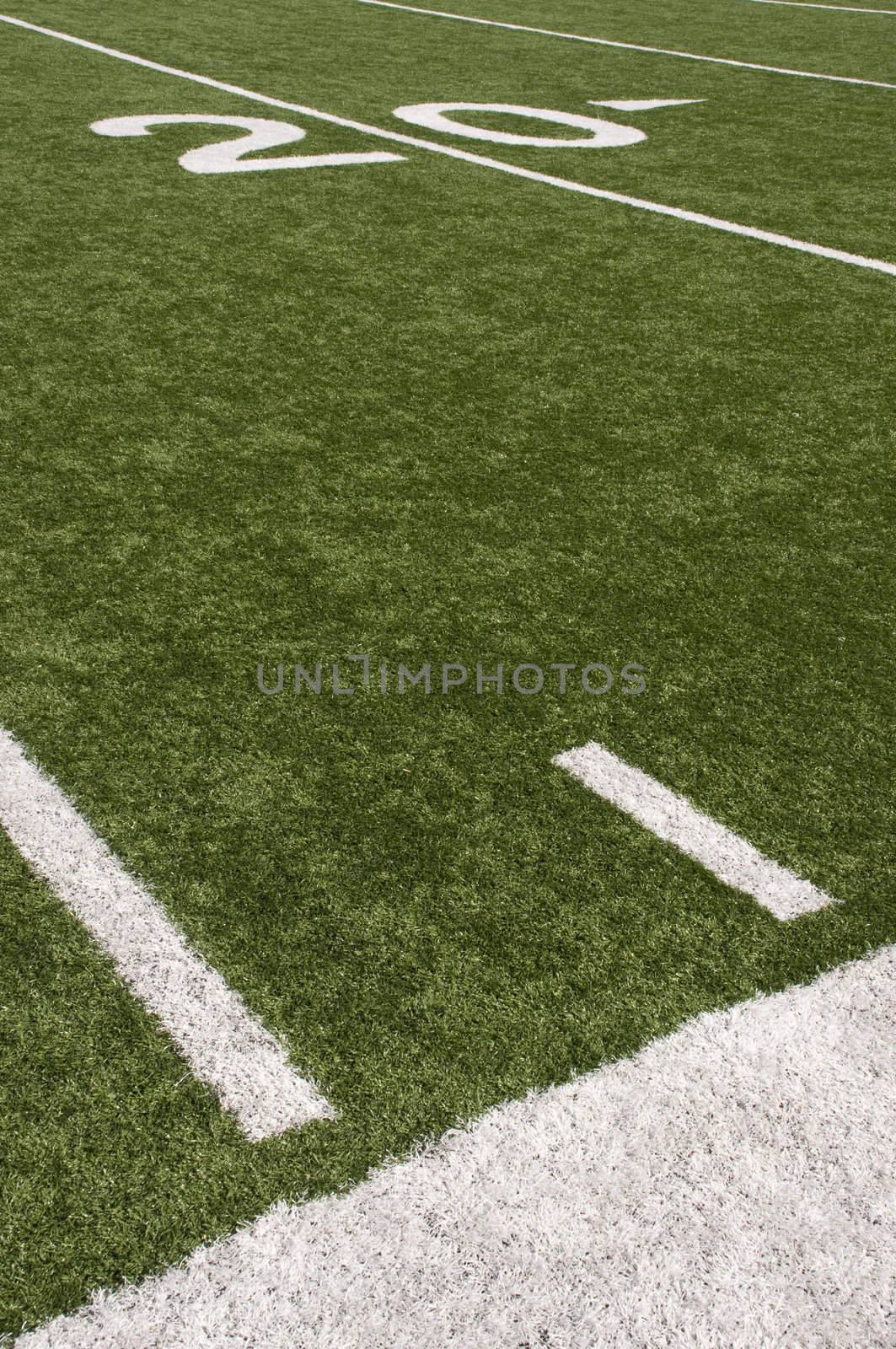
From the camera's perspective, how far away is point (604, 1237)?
1.49m

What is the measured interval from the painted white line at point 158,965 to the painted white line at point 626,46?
28.2 ft

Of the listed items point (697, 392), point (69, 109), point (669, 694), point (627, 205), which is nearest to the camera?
point (669, 694)

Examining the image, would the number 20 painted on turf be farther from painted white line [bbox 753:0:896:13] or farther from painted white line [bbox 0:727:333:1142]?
painted white line [bbox 753:0:896:13]

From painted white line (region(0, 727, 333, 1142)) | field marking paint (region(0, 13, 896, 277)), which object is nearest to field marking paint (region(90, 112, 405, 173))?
field marking paint (region(0, 13, 896, 277))

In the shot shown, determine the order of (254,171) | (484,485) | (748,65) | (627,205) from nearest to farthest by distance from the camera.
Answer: (484,485) < (627,205) < (254,171) < (748,65)

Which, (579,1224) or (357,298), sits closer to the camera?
(579,1224)

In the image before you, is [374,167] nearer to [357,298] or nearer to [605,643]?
[357,298]

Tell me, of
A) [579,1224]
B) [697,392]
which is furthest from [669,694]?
[697,392]

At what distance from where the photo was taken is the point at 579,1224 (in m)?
1.50

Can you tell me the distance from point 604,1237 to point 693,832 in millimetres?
779

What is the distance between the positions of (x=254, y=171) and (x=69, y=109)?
76.8 inches

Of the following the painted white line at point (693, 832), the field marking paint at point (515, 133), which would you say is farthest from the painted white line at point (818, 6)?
the painted white line at point (693, 832)

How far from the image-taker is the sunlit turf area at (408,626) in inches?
67.6

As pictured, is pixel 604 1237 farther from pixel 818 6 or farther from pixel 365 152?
pixel 818 6
